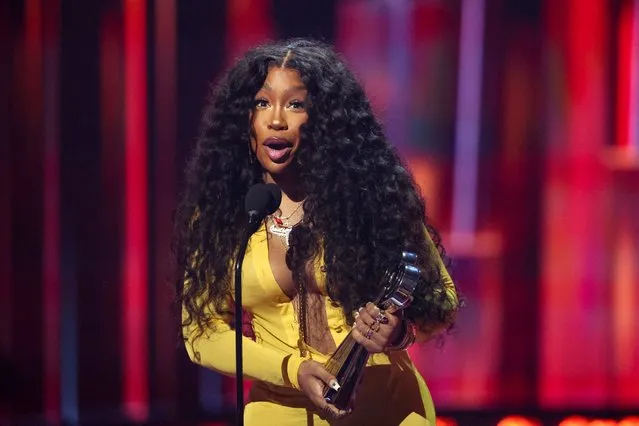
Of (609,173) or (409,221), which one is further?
(609,173)

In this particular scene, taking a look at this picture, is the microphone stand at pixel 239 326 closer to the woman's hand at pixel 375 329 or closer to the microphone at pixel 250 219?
the microphone at pixel 250 219

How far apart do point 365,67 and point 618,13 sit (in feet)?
3.70

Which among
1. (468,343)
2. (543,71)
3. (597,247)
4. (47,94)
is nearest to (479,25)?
(543,71)

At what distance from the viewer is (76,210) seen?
3918mm

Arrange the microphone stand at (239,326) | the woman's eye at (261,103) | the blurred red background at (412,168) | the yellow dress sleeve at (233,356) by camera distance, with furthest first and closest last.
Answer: the blurred red background at (412,168), the woman's eye at (261,103), the yellow dress sleeve at (233,356), the microphone stand at (239,326)

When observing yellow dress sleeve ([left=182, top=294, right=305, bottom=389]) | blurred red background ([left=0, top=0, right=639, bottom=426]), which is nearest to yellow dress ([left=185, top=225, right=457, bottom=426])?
yellow dress sleeve ([left=182, top=294, right=305, bottom=389])

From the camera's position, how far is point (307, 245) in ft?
6.29

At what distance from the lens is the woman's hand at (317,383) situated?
1.69 metres

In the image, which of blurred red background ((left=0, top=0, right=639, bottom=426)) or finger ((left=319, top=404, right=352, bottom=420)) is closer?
finger ((left=319, top=404, right=352, bottom=420))

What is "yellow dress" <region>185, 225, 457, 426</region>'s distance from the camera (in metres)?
1.88

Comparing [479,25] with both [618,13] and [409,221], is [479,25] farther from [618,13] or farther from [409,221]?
[409,221]

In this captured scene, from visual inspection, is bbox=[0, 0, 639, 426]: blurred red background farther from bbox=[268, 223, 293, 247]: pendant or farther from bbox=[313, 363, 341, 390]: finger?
bbox=[313, 363, 341, 390]: finger

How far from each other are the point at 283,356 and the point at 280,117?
0.47 metres

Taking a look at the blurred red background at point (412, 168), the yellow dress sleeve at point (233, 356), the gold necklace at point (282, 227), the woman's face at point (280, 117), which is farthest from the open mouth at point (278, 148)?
the blurred red background at point (412, 168)
